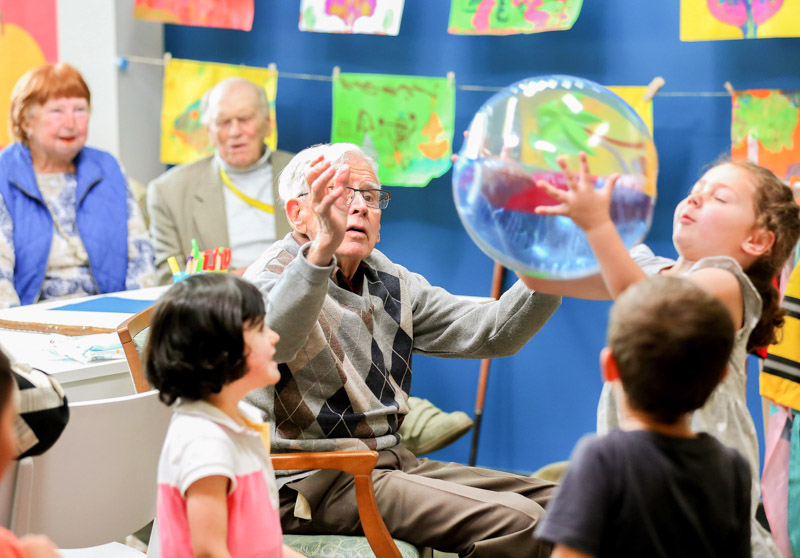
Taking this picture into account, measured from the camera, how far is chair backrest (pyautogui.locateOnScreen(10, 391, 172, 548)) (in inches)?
58.7

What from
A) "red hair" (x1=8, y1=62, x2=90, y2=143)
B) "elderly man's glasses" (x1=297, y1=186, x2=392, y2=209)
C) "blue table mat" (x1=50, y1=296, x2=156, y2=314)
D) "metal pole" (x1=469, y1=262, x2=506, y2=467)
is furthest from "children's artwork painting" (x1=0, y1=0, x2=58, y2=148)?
"elderly man's glasses" (x1=297, y1=186, x2=392, y2=209)

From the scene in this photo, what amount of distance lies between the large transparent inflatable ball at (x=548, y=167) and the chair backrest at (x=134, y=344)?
0.83m

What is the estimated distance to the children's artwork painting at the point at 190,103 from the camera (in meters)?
3.63

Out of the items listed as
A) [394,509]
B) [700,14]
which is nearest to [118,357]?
[394,509]

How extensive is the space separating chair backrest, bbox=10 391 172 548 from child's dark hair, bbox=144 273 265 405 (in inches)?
12.4

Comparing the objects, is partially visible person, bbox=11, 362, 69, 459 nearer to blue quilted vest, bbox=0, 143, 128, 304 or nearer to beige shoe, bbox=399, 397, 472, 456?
blue quilted vest, bbox=0, 143, 128, 304

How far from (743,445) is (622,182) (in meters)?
0.46

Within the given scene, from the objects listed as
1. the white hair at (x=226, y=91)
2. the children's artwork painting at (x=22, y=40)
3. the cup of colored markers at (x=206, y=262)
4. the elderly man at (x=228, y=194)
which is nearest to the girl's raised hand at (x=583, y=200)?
the cup of colored markers at (x=206, y=262)

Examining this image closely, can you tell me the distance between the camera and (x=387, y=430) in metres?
1.88

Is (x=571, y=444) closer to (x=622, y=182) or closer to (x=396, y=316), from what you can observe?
(x=396, y=316)

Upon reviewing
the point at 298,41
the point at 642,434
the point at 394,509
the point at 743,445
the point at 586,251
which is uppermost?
the point at 298,41

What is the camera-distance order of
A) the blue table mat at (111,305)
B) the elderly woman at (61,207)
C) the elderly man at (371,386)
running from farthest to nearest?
the elderly woman at (61,207)
the blue table mat at (111,305)
the elderly man at (371,386)

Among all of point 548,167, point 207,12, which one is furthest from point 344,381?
point 207,12

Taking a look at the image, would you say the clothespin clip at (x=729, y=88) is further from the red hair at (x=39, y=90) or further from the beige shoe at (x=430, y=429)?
the red hair at (x=39, y=90)
